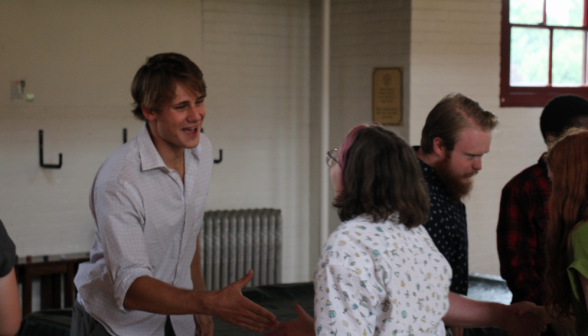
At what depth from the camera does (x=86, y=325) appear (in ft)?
6.95

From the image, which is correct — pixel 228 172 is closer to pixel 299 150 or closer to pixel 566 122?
pixel 299 150

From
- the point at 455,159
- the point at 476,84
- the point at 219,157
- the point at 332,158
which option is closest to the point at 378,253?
the point at 332,158

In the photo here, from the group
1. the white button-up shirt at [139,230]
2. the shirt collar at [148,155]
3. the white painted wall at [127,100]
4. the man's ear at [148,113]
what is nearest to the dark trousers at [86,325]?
the white button-up shirt at [139,230]

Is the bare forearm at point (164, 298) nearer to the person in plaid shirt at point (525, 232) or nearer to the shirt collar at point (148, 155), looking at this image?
the shirt collar at point (148, 155)

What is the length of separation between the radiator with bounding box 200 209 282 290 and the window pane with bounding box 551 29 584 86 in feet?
9.64

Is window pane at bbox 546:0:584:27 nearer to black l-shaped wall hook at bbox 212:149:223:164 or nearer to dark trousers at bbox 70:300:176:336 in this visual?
black l-shaped wall hook at bbox 212:149:223:164

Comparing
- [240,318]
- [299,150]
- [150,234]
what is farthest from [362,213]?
[299,150]

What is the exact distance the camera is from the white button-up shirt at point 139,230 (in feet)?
6.25

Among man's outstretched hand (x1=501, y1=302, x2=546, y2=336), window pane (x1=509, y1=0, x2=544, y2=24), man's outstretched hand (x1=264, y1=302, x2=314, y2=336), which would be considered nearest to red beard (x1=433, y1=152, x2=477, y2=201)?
man's outstretched hand (x1=501, y1=302, x2=546, y2=336)

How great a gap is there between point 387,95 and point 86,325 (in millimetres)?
3768

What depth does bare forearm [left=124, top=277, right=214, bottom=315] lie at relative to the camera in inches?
71.8

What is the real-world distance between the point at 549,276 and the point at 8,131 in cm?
412

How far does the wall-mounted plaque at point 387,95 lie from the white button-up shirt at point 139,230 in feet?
10.9

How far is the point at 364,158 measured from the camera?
171 cm
